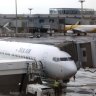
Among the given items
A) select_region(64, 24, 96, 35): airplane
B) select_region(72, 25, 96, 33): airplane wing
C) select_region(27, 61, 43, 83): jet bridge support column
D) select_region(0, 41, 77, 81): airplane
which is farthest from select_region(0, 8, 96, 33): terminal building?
select_region(27, 61, 43, 83): jet bridge support column

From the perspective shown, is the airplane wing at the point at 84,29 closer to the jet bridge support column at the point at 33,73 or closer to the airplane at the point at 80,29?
the airplane at the point at 80,29

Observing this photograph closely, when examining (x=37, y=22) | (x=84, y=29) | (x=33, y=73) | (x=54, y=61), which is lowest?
(x=33, y=73)

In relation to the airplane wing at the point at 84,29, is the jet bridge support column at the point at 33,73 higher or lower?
lower

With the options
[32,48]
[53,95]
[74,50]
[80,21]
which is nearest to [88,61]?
[74,50]

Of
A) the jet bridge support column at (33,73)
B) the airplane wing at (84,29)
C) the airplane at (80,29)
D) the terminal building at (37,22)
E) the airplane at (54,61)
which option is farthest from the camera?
the terminal building at (37,22)

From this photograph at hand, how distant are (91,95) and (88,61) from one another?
2372cm

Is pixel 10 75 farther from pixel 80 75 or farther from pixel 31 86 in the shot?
pixel 80 75

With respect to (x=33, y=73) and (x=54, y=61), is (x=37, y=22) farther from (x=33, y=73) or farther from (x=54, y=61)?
(x=33, y=73)

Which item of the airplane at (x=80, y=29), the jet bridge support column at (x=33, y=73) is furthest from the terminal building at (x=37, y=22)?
the jet bridge support column at (x=33, y=73)

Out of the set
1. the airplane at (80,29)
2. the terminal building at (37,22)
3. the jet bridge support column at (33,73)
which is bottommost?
the jet bridge support column at (33,73)

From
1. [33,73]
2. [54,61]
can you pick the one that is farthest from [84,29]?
[33,73]

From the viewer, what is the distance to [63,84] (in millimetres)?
35438

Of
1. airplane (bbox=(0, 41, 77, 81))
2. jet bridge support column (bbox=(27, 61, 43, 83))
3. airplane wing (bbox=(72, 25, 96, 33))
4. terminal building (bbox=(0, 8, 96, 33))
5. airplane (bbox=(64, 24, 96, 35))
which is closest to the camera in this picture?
jet bridge support column (bbox=(27, 61, 43, 83))

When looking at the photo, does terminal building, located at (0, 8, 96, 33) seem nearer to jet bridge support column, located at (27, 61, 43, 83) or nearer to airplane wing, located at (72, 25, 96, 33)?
airplane wing, located at (72, 25, 96, 33)
